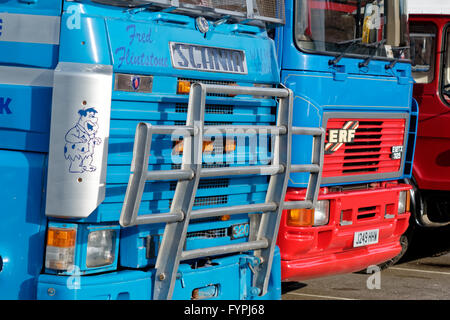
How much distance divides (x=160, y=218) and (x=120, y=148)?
1.47 ft

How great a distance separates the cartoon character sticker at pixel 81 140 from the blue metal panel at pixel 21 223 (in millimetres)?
234

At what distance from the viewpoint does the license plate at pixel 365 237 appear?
22.2 feet

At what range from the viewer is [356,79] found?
6.61 m

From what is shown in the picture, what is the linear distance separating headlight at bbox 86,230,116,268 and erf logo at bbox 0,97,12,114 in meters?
0.81

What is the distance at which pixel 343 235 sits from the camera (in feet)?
21.7

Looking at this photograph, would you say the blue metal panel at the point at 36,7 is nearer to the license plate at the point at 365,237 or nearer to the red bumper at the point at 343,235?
the red bumper at the point at 343,235

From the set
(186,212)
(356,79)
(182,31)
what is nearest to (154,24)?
(182,31)

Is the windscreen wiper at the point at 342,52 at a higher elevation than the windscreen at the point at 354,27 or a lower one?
lower

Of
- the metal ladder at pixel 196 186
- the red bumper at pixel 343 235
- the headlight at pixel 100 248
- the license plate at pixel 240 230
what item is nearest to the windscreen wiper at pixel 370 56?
the red bumper at pixel 343 235

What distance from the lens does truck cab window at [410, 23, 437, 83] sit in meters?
8.98

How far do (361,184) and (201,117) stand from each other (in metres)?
2.86

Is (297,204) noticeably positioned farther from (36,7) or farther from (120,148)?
(36,7)

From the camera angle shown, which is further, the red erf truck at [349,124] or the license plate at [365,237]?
the license plate at [365,237]

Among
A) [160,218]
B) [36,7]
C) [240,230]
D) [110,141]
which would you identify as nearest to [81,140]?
[110,141]
